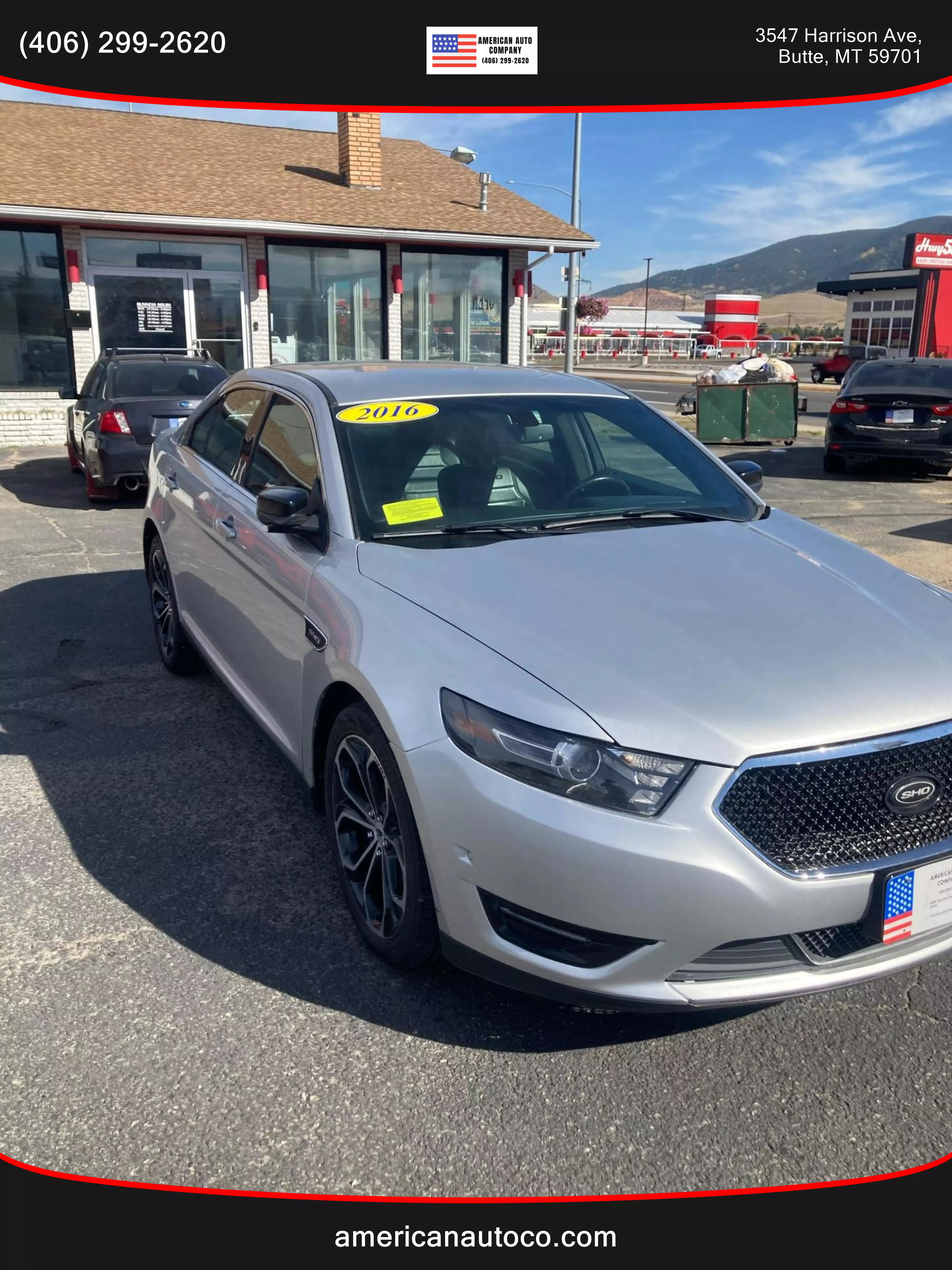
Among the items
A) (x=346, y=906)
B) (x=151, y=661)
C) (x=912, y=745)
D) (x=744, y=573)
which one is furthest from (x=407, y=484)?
(x=151, y=661)

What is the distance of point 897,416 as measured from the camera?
43.1ft

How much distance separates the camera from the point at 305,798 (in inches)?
145

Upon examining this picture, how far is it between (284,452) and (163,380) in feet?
25.1

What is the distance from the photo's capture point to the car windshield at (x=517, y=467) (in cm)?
357

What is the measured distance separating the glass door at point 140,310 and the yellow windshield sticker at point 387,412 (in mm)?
14147

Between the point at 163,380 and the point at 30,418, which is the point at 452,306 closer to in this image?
the point at 30,418

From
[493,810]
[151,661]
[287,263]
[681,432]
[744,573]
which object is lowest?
[151,661]

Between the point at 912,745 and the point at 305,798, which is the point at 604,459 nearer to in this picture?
the point at 305,798

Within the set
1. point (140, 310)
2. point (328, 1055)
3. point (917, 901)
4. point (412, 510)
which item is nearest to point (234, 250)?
point (140, 310)

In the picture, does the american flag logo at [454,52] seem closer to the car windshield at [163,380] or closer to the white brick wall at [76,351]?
the car windshield at [163,380]

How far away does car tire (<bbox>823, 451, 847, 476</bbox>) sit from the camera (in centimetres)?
1389

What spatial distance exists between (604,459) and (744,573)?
1.17 m

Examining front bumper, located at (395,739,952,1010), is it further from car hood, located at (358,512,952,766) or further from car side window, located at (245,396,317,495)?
car side window, located at (245,396,317,495)

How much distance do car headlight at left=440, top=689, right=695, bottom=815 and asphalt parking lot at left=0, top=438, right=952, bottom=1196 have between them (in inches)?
15.5
